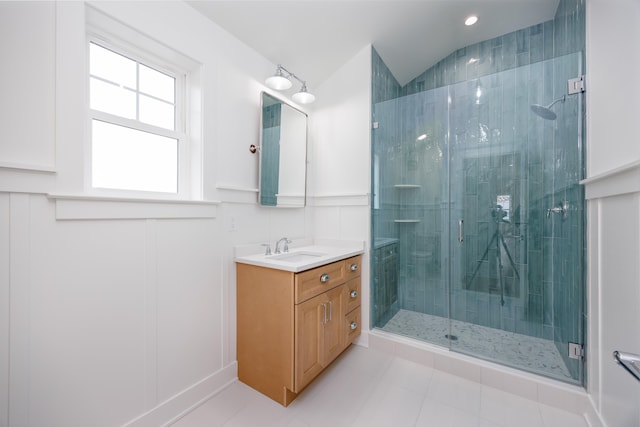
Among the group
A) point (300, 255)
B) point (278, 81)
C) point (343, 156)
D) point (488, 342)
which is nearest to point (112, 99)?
point (278, 81)

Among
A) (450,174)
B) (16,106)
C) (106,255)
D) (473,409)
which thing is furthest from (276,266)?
(450,174)

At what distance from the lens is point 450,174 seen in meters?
2.24

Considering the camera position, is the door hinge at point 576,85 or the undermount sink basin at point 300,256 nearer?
the door hinge at point 576,85

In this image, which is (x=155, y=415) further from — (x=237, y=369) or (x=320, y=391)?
(x=320, y=391)

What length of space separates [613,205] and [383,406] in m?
1.61

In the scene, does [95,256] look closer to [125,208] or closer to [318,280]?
[125,208]

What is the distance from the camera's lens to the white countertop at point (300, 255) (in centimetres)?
159

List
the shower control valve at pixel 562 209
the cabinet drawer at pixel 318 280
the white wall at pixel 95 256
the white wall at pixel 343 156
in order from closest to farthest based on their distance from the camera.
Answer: the white wall at pixel 95 256 < the cabinet drawer at pixel 318 280 < the shower control valve at pixel 562 209 < the white wall at pixel 343 156

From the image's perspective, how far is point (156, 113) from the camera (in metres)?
1.57

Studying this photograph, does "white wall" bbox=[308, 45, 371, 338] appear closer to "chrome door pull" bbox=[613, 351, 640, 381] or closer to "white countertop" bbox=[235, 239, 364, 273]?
"white countertop" bbox=[235, 239, 364, 273]

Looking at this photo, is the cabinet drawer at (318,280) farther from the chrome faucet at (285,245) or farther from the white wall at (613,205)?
the white wall at (613,205)

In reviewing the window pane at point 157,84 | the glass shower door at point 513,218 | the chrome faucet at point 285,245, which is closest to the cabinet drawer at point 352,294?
the chrome faucet at point 285,245

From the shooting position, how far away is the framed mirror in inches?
80.7

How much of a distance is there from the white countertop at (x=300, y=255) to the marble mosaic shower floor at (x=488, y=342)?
2.80 ft
